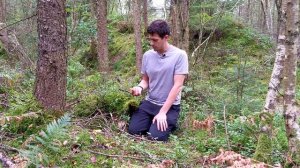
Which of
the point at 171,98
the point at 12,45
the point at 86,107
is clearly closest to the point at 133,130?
the point at 171,98

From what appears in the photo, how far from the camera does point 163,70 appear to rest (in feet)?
16.3

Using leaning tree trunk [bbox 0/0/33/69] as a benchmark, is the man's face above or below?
above

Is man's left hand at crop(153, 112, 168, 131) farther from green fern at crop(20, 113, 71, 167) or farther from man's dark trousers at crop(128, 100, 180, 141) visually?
green fern at crop(20, 113, 71, 167)

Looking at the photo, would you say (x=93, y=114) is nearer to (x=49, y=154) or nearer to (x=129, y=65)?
(x=49, y=154)

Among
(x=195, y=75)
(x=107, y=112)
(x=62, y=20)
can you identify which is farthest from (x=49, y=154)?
(x=195, y=75)

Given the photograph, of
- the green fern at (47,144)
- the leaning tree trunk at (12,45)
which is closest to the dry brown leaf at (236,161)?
the green fern at (47,144)

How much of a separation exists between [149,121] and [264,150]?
177 centimetres

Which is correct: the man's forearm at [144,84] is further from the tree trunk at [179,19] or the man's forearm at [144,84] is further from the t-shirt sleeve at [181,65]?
the tree trunk at [179,19]

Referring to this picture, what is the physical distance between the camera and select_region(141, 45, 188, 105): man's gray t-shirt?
491cm

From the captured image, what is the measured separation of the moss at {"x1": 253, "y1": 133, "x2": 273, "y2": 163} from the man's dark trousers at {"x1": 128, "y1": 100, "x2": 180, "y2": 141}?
4.30 ft

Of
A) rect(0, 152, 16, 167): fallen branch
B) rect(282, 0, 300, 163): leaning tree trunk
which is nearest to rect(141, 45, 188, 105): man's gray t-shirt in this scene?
rect(282, 0, 300, 163): leaning tree trunk

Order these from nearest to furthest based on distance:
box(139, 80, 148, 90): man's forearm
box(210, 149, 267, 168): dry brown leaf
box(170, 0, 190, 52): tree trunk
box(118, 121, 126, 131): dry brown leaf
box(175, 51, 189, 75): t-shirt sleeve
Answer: box(210, 149, 267, 168): dry brown leaf → box(175, 51, 189, 75): t-shirt sleeve → box(118, 121, 126, 131): dry brown leaf → box(139, 80, 148, 90): man's forearm → box(170, 0, 190, 52): tree trunk

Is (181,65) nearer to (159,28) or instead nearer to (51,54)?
(159,28)

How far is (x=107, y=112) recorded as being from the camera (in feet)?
17.6
